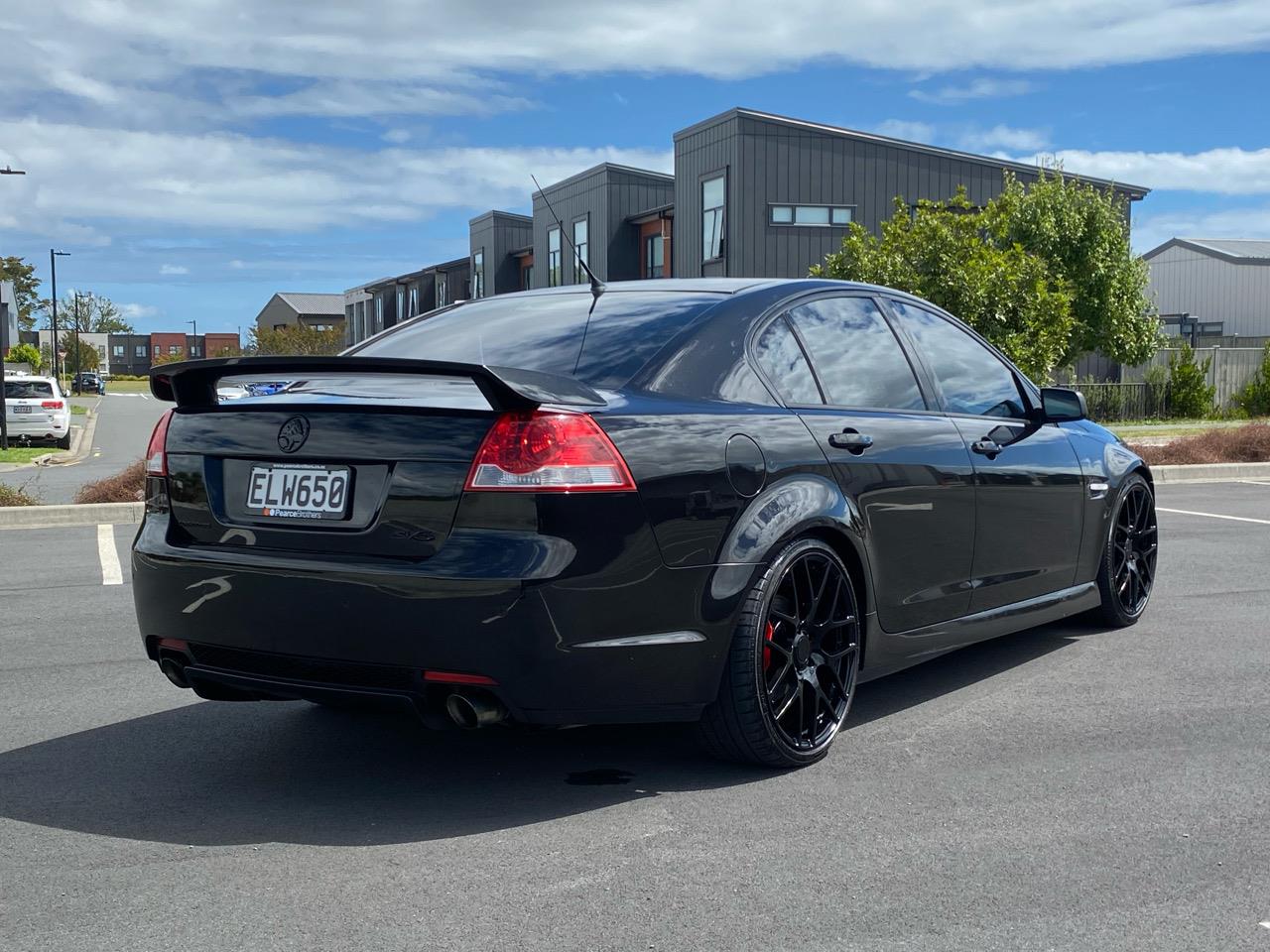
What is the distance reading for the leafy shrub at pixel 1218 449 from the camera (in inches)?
712

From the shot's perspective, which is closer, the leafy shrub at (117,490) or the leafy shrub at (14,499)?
the leafy shrub at (14,499)

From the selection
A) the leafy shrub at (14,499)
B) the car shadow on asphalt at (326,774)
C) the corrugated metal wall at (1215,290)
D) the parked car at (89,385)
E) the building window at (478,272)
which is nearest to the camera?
the car shadow on asphalt at (326,774)

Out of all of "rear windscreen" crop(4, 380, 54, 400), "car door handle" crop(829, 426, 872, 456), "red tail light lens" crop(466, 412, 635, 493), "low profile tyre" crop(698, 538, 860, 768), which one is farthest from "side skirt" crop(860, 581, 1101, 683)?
"rear windscreen" crop(4, 380, 54, 400)

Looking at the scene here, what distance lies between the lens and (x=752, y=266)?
127 feet

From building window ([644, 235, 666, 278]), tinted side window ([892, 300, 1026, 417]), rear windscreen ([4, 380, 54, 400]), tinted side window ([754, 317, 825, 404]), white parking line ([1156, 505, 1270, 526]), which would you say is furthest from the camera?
building window ([644, 235, 666, 278])

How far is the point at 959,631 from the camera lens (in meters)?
5.16

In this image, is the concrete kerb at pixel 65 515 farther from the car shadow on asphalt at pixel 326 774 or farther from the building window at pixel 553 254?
the building window at pixel 553 254

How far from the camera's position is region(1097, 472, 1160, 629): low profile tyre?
6.39m

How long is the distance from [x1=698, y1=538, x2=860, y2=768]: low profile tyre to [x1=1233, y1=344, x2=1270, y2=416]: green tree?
105 feet

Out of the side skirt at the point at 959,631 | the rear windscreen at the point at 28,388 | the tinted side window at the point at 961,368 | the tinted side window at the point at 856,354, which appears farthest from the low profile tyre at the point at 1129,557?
the rear windscreen at the point at 28,388

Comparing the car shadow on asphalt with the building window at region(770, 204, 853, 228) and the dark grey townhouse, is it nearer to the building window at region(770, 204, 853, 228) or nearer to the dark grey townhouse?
the dark grey townhouse

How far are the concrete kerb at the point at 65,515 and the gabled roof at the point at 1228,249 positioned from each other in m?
55.5

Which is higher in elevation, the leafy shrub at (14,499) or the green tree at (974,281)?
the green tree at (974,281)

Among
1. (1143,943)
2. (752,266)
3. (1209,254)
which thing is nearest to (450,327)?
(1143,943)
